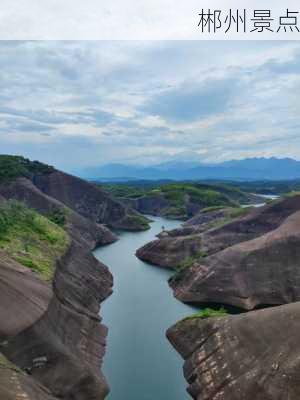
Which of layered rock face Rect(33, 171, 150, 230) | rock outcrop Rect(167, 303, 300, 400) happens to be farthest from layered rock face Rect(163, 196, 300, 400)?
layered rock face Rect(33, 171, 150, 230)

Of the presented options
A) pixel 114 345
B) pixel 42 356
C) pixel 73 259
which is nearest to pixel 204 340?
pixel 114 345

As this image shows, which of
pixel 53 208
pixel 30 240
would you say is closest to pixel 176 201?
pixel 53 208

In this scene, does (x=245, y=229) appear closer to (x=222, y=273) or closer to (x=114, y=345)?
(x=222, y=273)

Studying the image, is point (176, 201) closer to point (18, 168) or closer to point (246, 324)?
point (18, 168)

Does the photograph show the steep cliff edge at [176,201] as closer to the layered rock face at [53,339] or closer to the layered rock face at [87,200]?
the layered rock face at [87,200]

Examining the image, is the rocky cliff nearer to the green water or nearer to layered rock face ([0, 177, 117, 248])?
the green water

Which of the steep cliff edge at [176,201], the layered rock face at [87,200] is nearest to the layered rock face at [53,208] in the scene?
the layered rock face at [87,200]
